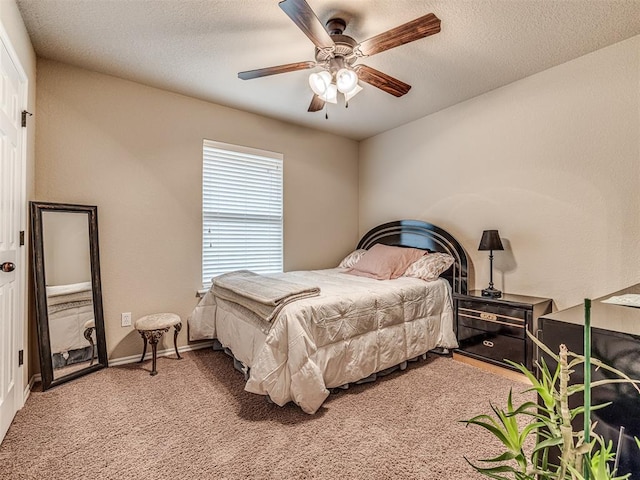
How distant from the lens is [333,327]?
2.30 meters

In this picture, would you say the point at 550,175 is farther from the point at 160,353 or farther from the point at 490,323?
the point at 160,353

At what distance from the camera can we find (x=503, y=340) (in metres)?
2.76

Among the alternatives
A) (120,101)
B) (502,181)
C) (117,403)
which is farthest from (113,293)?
(502,181)

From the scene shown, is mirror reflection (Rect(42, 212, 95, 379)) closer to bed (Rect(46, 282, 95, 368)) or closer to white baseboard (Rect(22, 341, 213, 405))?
bed (Rect(46, 282, 95, 368))

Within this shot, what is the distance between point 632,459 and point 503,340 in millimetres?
1875

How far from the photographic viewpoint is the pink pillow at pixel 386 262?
3398 mm

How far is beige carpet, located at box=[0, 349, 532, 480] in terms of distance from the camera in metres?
1.61

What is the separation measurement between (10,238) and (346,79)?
7.65 ft

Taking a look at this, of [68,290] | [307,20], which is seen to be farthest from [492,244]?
[68,290]

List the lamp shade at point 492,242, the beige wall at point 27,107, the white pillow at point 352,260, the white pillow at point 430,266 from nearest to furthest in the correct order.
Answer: the beige wall at point 27,107 < the lamp shade at point 492,242 < the white pillow at point 430,266 < the white pillow at point 352,260

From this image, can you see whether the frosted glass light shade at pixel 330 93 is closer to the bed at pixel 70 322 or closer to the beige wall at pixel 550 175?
the beige wall at pixel 550 175

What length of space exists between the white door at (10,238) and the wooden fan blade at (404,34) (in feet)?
6.70

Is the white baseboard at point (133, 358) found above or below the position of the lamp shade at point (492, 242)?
below

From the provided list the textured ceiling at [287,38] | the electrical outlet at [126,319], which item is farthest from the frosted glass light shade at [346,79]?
the electrical outlet at [126,319]
